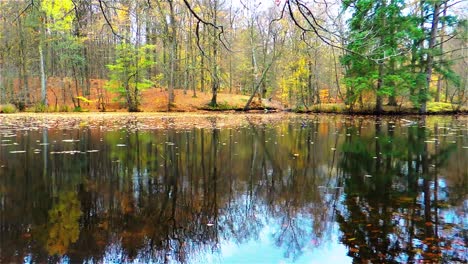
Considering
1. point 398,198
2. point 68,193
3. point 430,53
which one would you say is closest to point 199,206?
point 68,193

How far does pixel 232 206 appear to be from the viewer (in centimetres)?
480

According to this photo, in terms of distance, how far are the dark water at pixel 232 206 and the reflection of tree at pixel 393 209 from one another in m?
0.01

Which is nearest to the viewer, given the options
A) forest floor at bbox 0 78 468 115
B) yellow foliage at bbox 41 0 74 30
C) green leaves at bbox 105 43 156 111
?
yellow foliage at bbox 41 0 74 30

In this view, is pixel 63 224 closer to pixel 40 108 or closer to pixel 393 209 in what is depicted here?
pixel 393 209

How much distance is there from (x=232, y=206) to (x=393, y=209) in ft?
6.80

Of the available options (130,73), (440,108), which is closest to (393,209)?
(440,108)

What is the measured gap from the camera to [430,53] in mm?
24469

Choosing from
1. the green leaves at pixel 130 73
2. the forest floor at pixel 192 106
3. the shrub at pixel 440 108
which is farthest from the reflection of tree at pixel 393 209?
the green leaves at pixel 130 73

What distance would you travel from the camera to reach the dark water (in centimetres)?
343

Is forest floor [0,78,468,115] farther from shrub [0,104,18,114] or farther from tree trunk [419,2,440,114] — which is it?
tree trunk [419,2,440,114]

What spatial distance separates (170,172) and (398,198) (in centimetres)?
393

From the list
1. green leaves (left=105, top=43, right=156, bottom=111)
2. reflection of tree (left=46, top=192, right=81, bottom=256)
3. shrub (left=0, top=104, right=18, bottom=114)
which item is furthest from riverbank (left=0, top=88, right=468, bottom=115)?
reflection of tree (left=46, top=192, right=81, bottom=256)

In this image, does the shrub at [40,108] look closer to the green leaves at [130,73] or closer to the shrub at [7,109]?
the shrub at [7,109]

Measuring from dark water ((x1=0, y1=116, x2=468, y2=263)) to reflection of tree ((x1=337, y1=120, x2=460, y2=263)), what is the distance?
0.01 metres
